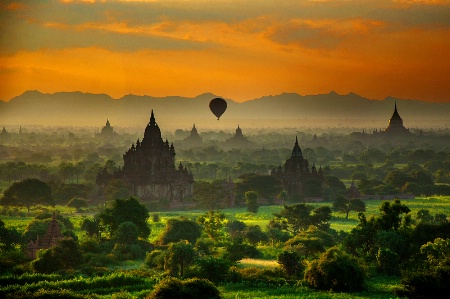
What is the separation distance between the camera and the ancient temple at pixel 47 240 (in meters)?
51.9

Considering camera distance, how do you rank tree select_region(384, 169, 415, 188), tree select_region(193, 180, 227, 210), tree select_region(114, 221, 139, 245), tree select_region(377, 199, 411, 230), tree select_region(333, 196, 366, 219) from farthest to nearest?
tree select_region(384, 169, 415, 188)
tree select_region(193, 180, 227, 210)
tree select_region(333, 196, 366, 219)
tree select_region(114, 221, 139, 245)
tree select_region(377, 199, 411, 230)

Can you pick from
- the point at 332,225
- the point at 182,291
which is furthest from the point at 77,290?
the point at 332,225

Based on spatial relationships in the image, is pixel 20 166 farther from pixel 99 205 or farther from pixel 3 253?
pixel 3 253

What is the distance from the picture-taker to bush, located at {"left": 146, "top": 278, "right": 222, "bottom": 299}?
32.8 meters

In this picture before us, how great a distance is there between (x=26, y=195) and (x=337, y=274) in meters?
56.5

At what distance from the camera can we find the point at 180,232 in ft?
191

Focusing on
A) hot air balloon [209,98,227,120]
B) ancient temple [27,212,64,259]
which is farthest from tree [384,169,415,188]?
ancient temple [27,212,64,259]

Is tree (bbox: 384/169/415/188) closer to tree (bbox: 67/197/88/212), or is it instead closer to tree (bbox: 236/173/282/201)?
tree (bbox: 236/173/282/201)

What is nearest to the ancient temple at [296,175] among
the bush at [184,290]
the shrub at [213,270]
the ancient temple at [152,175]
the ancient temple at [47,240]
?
the ancient temple at [152,175]

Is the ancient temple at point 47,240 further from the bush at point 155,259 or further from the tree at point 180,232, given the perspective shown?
the tree at point 180,232

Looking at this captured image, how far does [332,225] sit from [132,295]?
1557 inches

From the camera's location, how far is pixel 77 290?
39.0 metres

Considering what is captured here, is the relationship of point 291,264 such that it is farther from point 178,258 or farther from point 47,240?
point 47,240

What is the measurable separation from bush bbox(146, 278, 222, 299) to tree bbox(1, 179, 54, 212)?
5633cm
